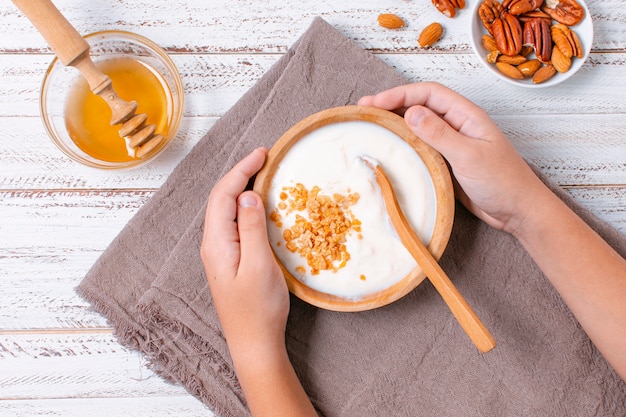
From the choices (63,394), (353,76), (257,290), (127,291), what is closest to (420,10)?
(353,76)

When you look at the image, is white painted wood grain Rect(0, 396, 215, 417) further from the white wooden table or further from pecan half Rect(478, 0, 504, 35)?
pecan half Rect(478, 0, 504, 35)

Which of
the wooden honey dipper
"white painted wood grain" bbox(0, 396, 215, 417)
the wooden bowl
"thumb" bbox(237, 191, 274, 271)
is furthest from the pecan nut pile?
"white painted wood grain" bbox(0, 396, 215, 417)

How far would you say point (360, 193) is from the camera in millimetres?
893

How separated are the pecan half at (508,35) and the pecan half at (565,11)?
2.7 inches

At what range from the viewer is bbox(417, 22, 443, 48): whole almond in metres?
1.06

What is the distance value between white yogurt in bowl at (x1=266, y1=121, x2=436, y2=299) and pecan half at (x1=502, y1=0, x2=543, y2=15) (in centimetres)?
36

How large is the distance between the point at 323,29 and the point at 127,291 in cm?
59

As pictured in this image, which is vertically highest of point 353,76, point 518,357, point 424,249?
point 353,76

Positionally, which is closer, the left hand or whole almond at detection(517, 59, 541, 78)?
the left hand

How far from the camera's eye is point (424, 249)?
857 millimetres

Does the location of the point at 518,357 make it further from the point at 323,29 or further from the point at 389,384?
the point at 323,29

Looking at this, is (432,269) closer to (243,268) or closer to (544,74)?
(243,268)

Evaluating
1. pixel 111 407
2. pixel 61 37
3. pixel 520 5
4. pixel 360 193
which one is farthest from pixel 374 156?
pixel 111 407

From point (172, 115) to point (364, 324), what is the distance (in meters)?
0.51
